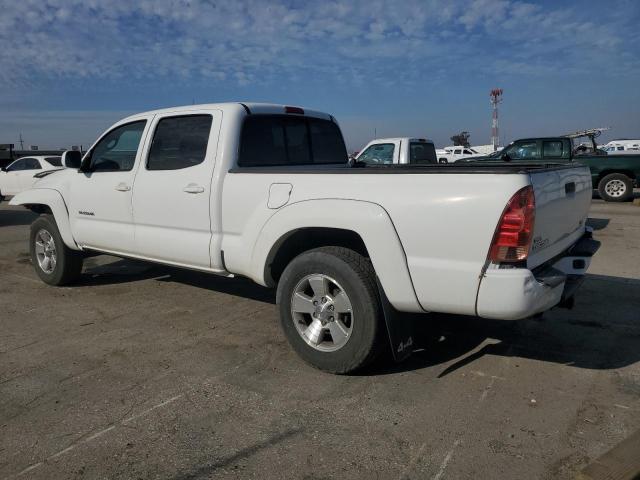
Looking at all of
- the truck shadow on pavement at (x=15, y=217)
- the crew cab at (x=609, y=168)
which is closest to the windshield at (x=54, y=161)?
the truck shadow on pavement at (x=15, y=217)

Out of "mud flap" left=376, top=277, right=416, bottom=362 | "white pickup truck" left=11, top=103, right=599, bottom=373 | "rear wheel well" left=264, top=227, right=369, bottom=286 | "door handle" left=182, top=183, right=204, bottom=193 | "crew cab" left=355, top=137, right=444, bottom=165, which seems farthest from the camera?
"crew cab" left=355, top=137, right=444, bottom=165

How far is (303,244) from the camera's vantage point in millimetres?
4176

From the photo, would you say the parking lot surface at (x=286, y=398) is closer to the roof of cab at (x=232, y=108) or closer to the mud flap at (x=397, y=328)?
the mud flap at (x=397, y=328)

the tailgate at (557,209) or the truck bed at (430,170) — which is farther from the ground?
the truck bed at (430,170)

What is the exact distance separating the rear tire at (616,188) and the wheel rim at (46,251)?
14.8 m

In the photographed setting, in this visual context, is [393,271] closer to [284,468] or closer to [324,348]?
[324,348]

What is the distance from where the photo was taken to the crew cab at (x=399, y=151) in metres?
12.2

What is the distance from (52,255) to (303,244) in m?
3.76

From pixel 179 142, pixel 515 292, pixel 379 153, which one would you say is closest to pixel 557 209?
pixel 515 292

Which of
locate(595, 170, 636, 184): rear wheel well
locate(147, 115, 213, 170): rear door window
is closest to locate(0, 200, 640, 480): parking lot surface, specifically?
locate(147, 115, 213, 170): rear door window

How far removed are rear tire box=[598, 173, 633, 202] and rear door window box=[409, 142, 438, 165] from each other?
19.8 feet

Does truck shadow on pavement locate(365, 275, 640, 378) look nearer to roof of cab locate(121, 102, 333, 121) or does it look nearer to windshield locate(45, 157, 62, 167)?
roof of cab locate(121, 102, 333, 121)

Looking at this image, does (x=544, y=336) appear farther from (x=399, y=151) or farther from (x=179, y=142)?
(x=399, y=151)

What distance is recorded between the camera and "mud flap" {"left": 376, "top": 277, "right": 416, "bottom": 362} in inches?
138
